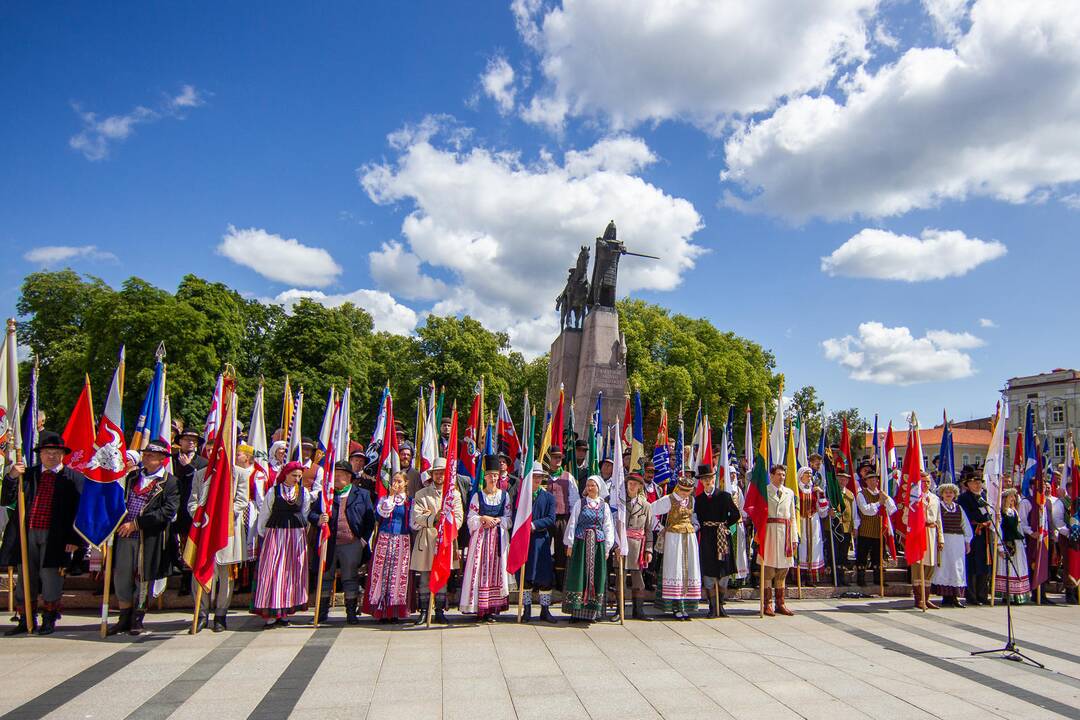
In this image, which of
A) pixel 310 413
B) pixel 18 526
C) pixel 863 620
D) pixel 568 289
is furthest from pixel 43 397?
pixel 863 620

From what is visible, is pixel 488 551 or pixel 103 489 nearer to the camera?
pixel 103 489

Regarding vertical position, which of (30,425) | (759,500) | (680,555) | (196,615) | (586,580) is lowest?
(196,615)

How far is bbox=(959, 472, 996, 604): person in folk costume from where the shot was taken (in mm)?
10422

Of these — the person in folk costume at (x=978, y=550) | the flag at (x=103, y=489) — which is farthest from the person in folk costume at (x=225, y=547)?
the person in folk costume at (x=978, y=550)

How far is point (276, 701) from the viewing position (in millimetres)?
5152

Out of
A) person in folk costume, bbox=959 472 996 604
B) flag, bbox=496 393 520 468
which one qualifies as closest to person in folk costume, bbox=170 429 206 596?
flag, bbox=496 393 520 468

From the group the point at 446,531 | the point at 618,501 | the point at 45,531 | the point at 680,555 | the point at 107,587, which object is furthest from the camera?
the point at 618,501

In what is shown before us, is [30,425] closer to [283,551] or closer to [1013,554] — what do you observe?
[283,551]

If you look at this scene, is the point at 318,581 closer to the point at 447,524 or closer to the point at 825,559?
the point at 447,524

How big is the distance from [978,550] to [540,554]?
7106 mm

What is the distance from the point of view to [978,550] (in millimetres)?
10492

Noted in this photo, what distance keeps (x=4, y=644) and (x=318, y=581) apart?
297cm

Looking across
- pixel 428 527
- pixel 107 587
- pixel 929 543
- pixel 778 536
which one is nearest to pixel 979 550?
pixel 929 543

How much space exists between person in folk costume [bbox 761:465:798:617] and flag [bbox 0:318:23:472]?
9087 mm
